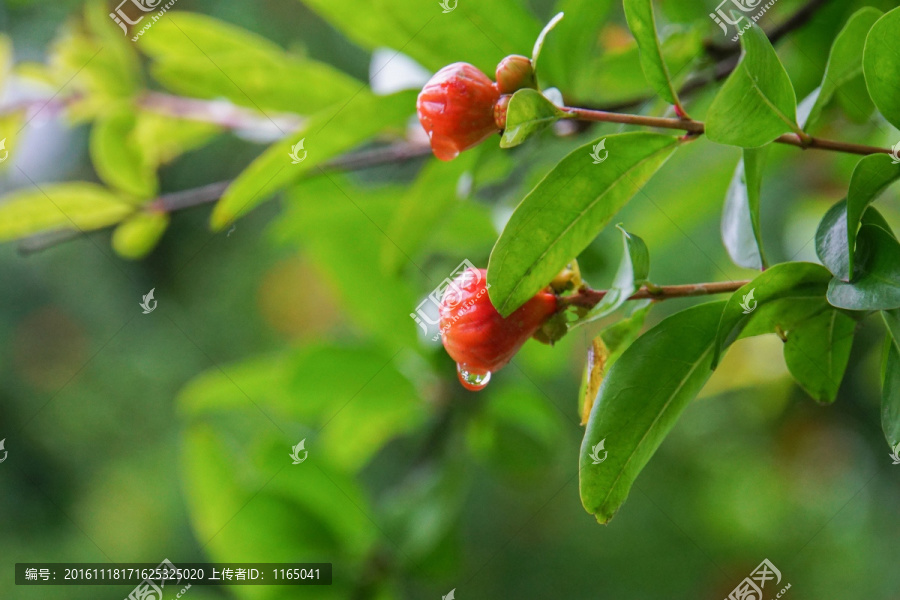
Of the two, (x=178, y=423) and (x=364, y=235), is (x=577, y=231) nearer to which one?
(x=364, y=235)

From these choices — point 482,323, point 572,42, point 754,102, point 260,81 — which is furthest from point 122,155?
point 754,102

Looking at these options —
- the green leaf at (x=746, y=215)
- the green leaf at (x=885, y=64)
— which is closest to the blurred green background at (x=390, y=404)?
the green leaf at (x=746, y=215)

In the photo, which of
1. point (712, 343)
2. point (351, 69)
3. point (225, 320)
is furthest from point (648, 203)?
point (225, 320)

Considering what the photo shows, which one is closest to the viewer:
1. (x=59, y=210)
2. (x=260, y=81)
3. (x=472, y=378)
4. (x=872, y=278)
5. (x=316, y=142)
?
(x=872, y=278)

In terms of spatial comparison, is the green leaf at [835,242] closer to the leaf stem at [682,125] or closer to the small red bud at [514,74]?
the leaf stem at [682,125]

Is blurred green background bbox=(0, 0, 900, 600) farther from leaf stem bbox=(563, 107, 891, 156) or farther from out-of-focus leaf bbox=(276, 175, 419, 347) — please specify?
leaf stem bbox=(563, 107, 891, 156)

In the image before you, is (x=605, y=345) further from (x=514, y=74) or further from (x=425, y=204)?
(x=425, y=204)

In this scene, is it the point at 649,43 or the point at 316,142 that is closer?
the point at 649,43

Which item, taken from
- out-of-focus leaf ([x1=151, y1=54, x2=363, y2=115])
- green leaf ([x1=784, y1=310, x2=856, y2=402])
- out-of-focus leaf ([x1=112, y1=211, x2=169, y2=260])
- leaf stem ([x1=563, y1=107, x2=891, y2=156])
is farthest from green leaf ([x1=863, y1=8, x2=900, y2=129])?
out-of-focus leaf ([x1=112, y1=211, x2=169, y2=260])
